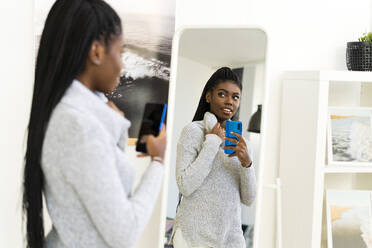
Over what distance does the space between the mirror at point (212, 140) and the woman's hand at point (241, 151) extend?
2 centimetres

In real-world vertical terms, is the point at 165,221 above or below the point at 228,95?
below

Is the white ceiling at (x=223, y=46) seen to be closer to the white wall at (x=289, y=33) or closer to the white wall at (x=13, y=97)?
the white wall at (x=289, y=33)

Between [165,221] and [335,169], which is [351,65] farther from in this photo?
[165,221]

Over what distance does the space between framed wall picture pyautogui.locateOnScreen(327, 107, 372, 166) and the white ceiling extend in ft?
1.64

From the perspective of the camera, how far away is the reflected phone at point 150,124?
3.47 ft

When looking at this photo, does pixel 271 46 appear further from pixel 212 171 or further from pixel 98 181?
pixel 98 181

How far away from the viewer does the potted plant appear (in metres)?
1.97

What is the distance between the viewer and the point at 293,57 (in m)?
2.08

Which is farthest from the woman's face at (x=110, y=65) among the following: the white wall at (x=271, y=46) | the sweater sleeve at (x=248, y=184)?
the white wall at (x=271, y=46)

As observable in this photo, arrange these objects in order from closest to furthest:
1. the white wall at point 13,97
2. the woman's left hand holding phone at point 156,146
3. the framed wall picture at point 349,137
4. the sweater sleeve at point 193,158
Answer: the woman's left hand holding phone at point 156,146 < the sweater sleeve at point 193,158 < the white wall at point 13,97 < the framed wall picture at point 349,137

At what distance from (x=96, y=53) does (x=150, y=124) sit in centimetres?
26

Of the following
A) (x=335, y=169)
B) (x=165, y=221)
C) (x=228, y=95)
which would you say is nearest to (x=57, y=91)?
(x=228, y=95)

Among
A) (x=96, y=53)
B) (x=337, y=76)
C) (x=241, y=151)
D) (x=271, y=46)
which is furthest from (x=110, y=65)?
(x=337, y=76)

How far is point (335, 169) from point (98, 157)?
131cm
